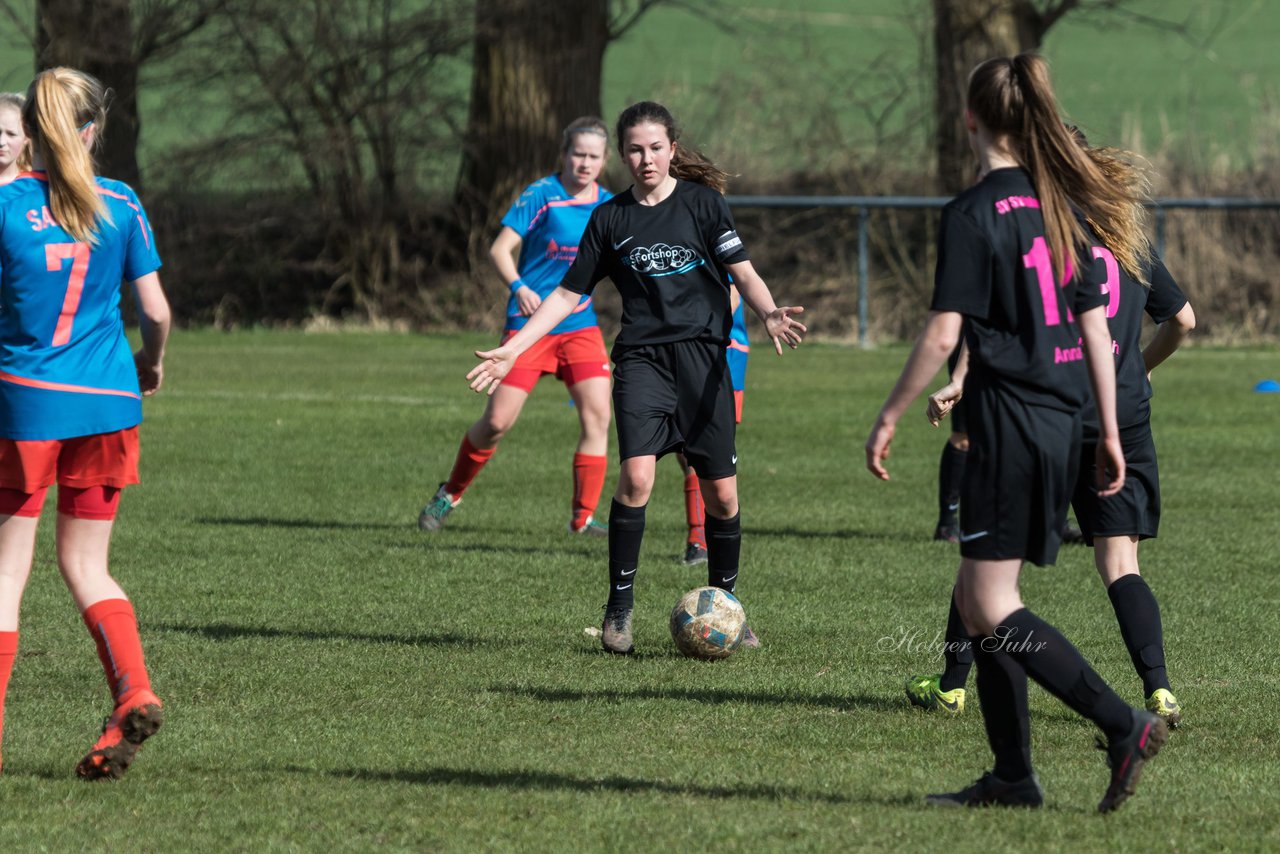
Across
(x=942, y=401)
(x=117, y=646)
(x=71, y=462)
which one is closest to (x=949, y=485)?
(x=942, y=401)

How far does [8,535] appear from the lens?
4.73m

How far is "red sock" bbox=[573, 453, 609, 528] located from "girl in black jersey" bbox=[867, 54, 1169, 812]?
4.98 meters

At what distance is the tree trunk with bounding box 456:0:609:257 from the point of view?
76.2 feet

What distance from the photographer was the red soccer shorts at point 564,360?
931 centimetres

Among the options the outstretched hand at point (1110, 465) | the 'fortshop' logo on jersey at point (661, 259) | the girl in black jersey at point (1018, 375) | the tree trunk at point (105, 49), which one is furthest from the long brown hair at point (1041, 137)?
the tree trunk at point (105, 49)

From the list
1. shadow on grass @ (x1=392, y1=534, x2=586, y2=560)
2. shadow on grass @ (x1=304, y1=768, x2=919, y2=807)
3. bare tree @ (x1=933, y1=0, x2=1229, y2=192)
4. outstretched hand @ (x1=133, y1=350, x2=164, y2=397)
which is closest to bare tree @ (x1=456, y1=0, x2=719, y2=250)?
bare tree @ (x1=933, y1=0, x2=1229, y2=192)

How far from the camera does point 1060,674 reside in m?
4.20

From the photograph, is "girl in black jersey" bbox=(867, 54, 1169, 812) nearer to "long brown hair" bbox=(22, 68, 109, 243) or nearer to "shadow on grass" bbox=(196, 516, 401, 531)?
"long brown hair" bbox=(22, 68, 109, 243)

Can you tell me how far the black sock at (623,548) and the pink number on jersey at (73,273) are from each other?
2.35m

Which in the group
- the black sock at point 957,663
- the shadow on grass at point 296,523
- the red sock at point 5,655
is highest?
the red sock at point 5,655

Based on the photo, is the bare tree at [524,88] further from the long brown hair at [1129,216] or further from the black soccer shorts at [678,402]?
the long brown hair at [1129,216]

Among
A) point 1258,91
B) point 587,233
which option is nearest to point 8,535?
point 587,233

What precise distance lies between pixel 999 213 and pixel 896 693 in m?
2.08

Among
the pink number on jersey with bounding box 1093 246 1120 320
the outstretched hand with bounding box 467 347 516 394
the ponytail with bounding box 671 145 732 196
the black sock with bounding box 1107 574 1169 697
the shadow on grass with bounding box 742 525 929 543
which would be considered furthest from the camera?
the shadow on grass with bounding box 742 525 929 543
